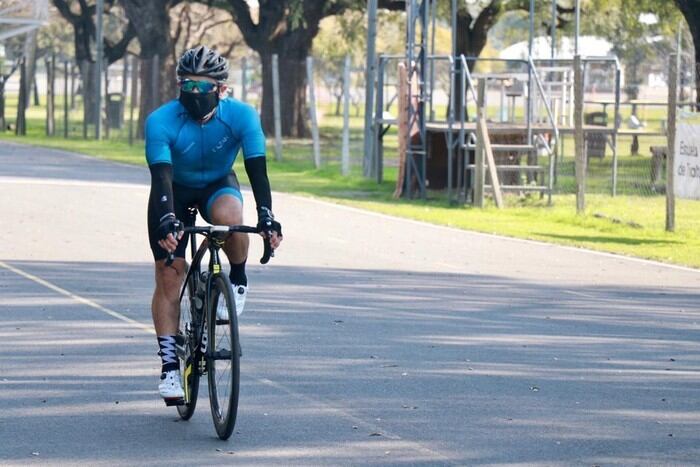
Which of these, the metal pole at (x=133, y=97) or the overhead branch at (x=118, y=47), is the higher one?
the overhead branch at (x=118, y=47)

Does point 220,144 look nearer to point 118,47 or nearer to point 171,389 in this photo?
point 171,389

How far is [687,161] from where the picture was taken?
18.5m

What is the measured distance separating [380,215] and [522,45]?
84.0ft

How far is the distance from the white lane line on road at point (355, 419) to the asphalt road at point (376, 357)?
2cm

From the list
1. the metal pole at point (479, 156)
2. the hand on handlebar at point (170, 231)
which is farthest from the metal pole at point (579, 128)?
the hand on handlebar at point (170, 231)

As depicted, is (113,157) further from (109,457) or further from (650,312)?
(109,457)

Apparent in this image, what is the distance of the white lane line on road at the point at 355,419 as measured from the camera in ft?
22.6

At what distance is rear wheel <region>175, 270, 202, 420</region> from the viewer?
24.4ft

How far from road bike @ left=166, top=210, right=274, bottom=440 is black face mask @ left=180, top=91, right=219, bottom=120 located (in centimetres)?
57

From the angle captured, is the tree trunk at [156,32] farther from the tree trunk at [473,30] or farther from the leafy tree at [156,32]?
the tree trunk at [473,30]

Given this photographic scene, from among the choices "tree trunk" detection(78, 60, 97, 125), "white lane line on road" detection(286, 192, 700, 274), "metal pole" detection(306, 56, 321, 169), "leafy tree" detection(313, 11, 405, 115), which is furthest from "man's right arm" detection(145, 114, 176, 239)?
"tree trunk" detection(78, 60, 97, 125)

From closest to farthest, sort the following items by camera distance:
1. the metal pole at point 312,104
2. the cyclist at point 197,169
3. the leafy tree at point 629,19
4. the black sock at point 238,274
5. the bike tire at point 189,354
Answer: the cyclist at point 197,169 < the bike tire at point 189,354 < the black sock at point 238,274 < the metal pole at point 312,104 < the leafy tree at point 629,19

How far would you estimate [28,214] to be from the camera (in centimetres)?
1909

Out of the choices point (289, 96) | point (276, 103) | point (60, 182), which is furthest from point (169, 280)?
point (289, 96)
